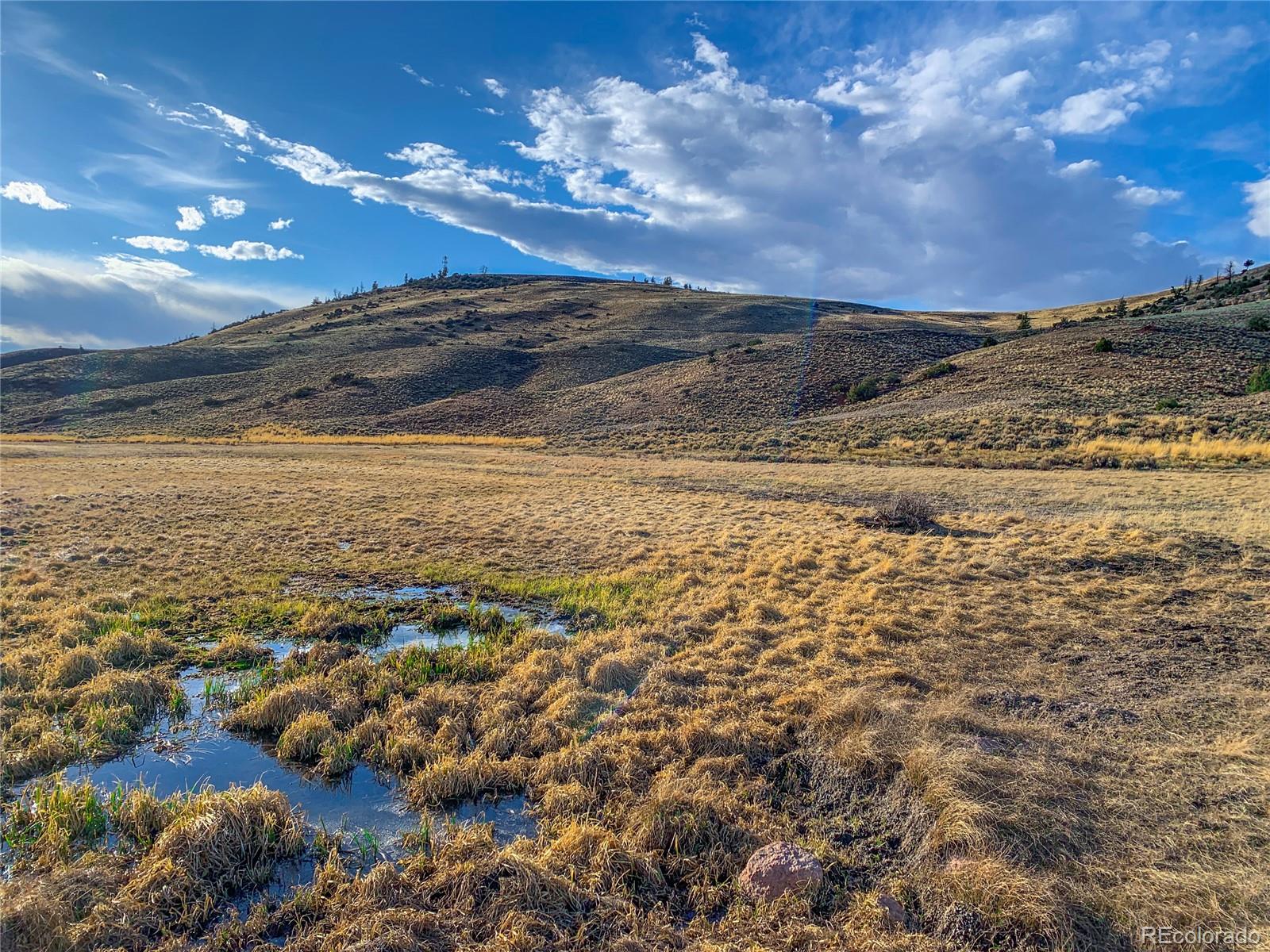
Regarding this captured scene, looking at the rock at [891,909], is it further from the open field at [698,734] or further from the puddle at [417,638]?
the puddle at [417,638]

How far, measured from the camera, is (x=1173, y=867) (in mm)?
4566

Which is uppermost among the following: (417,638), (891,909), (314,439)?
(314,439)

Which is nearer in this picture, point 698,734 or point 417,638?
point 698,734

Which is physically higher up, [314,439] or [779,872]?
[314,439]

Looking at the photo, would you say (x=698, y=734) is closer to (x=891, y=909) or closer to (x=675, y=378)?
(x=891, y=909)

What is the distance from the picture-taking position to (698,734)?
21.1 feet

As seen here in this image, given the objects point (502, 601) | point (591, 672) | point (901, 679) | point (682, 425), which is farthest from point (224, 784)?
point (682, 425)

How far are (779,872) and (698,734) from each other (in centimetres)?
193

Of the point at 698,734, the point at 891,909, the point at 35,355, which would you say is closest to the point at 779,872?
the point at 891,909

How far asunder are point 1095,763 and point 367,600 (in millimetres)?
10806

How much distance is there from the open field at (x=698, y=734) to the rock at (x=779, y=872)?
0.32 ft

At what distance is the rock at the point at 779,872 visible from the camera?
176 inches

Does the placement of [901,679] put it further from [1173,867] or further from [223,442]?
[223,442]

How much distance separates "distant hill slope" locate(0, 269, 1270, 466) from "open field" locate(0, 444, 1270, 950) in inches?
1023
